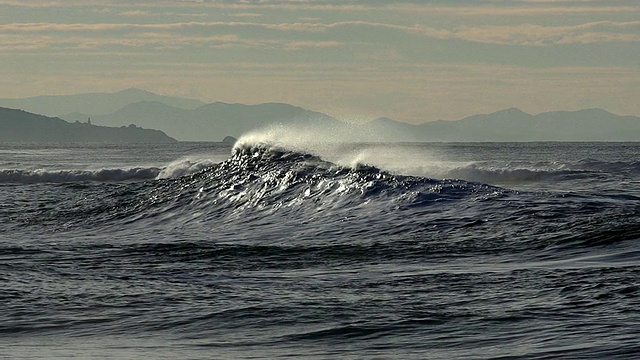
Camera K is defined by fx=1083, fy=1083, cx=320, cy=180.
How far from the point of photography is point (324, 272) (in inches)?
648

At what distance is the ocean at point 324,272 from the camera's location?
1124 centimetres

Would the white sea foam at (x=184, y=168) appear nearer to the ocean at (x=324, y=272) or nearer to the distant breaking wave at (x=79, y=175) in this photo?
the distant breaking wave at (x=79, y=175)

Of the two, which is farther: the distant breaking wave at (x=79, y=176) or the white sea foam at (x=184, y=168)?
the distant breaking wave at (x=79, y=176)

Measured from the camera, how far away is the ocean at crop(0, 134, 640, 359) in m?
11.2

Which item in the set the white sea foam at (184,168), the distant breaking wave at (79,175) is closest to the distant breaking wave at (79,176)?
the distant breaking wave at (79,175)

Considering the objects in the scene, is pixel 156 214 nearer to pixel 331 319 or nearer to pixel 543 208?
pixel 543 208

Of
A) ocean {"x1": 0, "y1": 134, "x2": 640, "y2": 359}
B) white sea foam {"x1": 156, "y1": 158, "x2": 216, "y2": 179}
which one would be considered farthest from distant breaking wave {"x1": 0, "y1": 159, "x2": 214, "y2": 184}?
ocean {"x1": 0, "y1": 134, "x2": 640, "y2": 359}

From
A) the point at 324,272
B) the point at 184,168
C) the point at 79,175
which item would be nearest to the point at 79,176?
the point at 79,175

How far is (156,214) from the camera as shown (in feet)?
94.2

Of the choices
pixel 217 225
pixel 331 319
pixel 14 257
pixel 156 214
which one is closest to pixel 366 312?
pixel 331 319

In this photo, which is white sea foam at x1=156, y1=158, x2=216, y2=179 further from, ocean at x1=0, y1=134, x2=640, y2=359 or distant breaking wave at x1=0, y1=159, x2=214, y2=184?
ocean at x1=0, y1=134, x2=640, y2=359

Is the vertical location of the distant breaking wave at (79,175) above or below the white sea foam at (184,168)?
below

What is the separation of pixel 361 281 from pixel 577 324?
173 inches

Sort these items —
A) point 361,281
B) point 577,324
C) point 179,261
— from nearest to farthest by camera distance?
1. point 577,324
2. point 361,281
3. point 179,261
